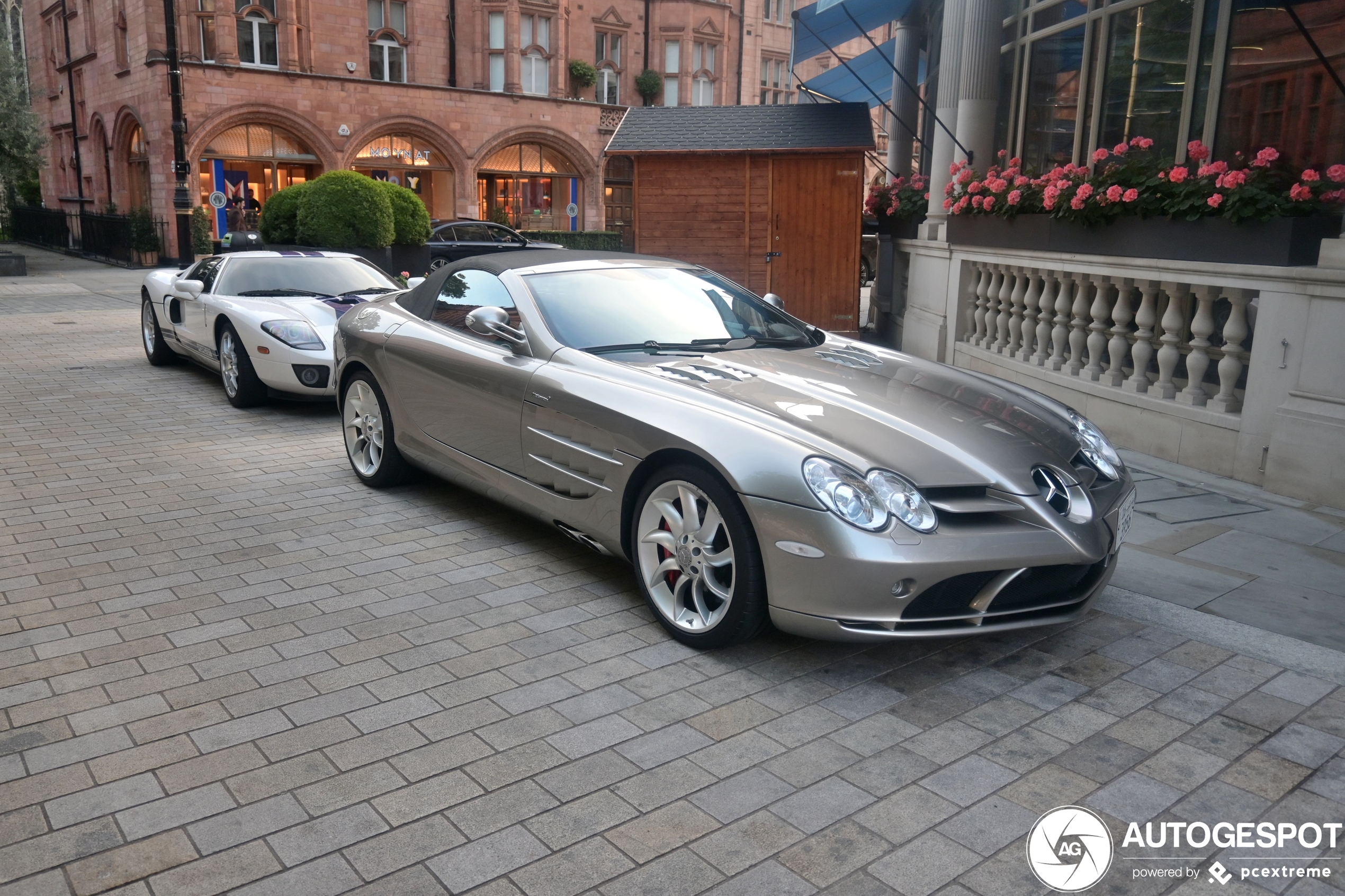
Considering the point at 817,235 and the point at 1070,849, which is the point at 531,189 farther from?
the point at 1070,849

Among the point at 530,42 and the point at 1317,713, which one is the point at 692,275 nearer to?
the point at 1317,713

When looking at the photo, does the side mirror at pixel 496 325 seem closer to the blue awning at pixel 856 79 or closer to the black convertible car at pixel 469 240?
the blue awning at pixel 856 79

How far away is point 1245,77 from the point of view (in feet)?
26.6

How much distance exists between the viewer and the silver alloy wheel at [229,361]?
9.14 metres

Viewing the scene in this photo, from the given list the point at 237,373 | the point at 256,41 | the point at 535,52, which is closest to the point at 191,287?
the point at 237,373

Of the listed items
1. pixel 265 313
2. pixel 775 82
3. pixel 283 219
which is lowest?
pixel 265 313

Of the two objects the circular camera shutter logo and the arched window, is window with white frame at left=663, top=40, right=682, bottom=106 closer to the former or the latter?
the arched window

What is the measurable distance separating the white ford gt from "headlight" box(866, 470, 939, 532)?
5.39 meters

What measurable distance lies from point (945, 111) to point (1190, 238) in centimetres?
567

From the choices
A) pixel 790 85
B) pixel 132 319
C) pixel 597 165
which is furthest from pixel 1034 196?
pixel 790 85

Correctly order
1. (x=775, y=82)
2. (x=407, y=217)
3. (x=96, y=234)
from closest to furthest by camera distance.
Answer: (x=407, y=217)
(x=96, y=234)
(x=775, y=82)

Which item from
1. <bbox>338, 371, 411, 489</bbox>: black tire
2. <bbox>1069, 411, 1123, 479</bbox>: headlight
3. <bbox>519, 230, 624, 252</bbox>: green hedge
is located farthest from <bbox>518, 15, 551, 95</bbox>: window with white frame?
<bbox>1069, 411, 1123, 479</bbox>: headlight

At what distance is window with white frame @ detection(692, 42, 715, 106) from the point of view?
4422cm

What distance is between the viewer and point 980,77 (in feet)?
38.0
